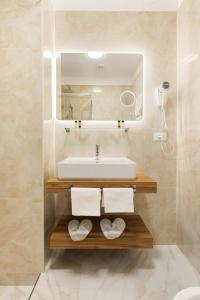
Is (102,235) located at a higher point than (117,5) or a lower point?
lower

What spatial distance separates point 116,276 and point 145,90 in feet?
5.38

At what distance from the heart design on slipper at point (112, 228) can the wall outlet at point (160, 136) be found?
2.85 ft

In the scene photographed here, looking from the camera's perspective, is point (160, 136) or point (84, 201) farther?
point (160, 136)

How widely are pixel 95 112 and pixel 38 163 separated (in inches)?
32.1

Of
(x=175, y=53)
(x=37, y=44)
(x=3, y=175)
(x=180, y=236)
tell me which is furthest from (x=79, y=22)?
(x=180, y=236)

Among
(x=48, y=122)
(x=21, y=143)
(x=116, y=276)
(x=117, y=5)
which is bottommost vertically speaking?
(x=116, y=276)

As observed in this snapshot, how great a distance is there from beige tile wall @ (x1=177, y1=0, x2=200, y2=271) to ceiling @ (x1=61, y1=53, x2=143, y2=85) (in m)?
0.45

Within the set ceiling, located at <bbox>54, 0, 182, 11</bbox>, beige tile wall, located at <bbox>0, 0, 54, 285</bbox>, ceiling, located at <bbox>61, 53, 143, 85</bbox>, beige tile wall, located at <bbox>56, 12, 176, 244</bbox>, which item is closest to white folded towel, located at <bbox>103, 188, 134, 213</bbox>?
beige tile wall, located at <bbox>0, 0, 54, 285</bbox>

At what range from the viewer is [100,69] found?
226 centimetres

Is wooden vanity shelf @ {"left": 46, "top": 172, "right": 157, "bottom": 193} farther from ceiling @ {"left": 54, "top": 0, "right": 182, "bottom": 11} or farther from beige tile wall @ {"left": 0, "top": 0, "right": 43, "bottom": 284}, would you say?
ceiling @ {"left": 54, "top": 0, "right": 182, "bottom": 11}

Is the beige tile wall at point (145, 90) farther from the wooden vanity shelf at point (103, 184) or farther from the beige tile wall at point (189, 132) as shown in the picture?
the wooden vanity shelf at point (103, 184)

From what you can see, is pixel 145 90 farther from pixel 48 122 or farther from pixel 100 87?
pixel 48 122

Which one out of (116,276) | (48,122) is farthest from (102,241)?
(48,122)

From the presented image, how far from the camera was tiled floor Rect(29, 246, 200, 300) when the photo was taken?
5.14ft
